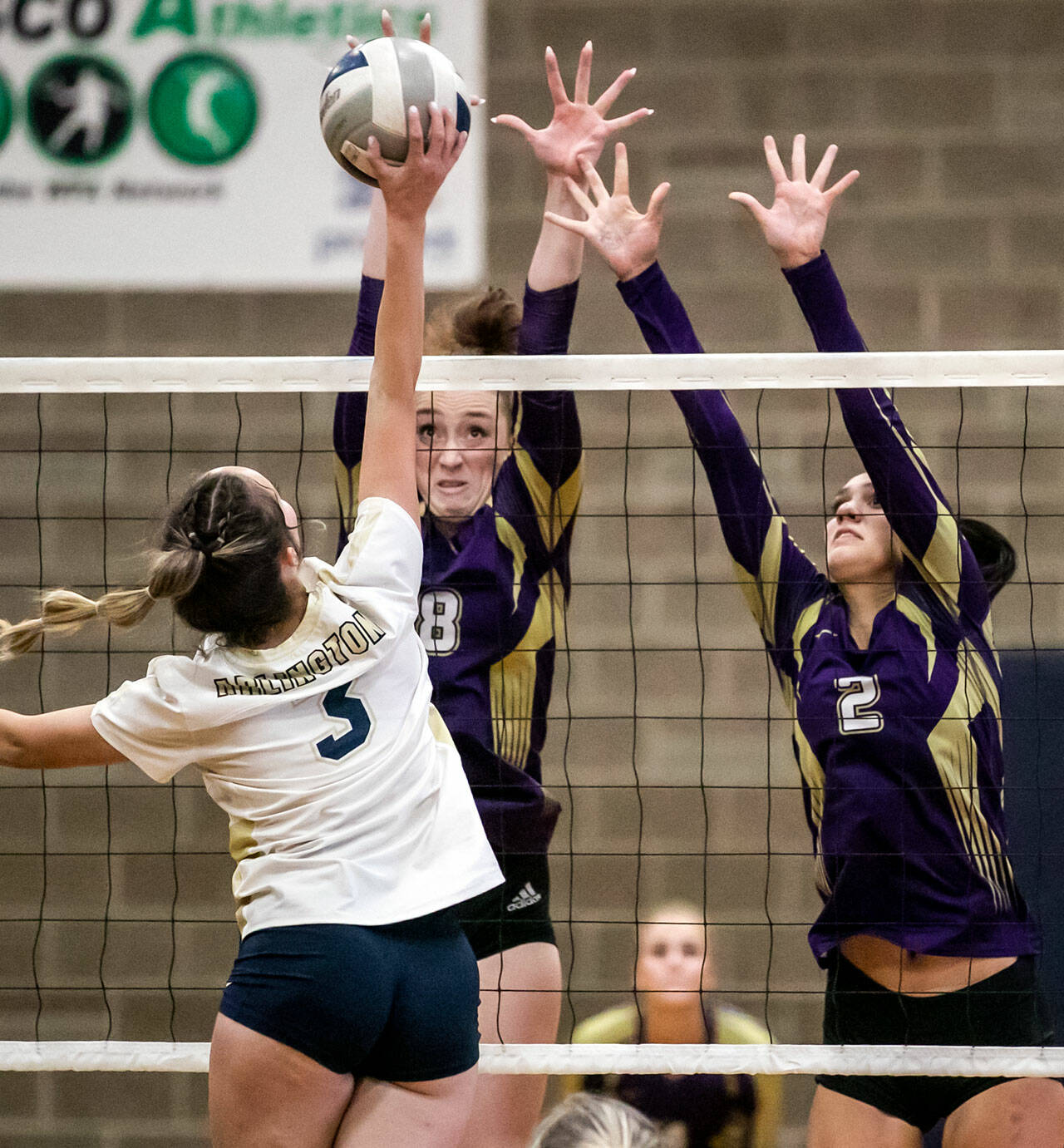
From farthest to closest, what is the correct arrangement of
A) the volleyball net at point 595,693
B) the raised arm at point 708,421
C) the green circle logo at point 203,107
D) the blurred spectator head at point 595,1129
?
1. the green circle logo at point 203,107
2. the volleyball net at point 595,693
3. the raised arm at point 708,421
4. the blurred spectator head at point 595,1129

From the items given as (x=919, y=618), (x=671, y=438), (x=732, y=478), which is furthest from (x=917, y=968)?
(x=671, y=438)

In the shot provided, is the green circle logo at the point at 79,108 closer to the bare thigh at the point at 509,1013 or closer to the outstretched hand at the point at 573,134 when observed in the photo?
the outstretched hand at the point at 573,134

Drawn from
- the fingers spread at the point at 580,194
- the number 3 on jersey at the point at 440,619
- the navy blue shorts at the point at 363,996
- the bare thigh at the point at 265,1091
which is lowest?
the bare thigh at the point at 265,1091

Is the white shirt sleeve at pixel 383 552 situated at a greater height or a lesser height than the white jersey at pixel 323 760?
greater

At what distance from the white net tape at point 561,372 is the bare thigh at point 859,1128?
60.8 inches

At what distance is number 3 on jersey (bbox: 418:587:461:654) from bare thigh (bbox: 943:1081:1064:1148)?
1.47m

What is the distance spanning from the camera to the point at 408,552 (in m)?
1.94

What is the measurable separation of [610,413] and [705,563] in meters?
0.64

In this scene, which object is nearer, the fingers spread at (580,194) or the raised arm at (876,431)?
the raised arm at (876,431)

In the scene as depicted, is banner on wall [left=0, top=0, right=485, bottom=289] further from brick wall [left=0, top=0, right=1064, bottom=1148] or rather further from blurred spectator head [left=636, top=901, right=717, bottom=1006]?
blurred spectator head [left=636, top=901, right=717, bottom=1006]

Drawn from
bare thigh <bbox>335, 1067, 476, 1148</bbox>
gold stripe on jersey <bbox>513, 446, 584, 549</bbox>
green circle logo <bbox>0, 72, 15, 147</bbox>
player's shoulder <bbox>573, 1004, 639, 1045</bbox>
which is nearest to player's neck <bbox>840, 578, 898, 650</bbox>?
gold stripe on jersey <bbox>513, 446, 584, 549</bbox>

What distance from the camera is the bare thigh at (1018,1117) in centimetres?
267

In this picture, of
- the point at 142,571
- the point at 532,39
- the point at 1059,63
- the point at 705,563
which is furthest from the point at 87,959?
the point at 1059,63

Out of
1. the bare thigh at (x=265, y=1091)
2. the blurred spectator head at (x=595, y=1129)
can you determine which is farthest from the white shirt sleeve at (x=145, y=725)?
the blurred spectator head at (x=595, y=1129)
